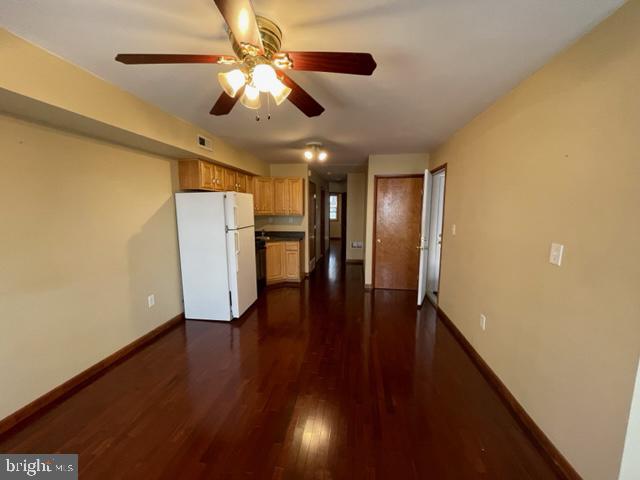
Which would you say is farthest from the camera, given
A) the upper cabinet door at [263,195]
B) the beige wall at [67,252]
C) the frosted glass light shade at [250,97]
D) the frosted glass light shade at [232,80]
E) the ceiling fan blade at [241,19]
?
the upper cabinet door at [263,195]

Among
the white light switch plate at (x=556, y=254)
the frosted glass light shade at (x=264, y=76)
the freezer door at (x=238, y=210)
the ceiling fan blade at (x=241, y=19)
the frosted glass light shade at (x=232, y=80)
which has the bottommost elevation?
the white light switch plate at (x=556, y=254)

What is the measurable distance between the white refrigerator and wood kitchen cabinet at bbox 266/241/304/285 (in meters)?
1.35

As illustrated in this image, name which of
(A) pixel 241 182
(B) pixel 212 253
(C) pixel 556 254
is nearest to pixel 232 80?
(C) pixel 556 254

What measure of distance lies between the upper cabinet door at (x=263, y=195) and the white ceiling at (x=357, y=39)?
2.50m

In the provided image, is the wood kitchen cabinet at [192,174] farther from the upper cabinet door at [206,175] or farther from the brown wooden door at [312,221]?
the brown wooden door at [312,221]

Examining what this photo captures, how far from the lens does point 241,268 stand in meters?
3.40

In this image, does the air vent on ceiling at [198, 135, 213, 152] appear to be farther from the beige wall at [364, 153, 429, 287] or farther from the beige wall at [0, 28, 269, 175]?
the beige wall at [364, 153, 429, 287]

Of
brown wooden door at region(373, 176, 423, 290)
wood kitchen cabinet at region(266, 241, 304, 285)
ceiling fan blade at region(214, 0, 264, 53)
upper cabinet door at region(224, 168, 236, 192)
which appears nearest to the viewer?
ceiling fan blade at region(214, 0, 264, 53)

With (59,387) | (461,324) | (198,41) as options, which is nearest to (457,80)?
(198,41)

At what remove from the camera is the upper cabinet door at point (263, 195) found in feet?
16.0

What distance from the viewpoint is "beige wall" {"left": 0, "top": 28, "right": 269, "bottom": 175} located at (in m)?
1.42

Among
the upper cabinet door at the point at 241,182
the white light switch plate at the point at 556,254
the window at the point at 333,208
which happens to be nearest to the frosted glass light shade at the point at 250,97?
the white light switch plate at the point at 556,254

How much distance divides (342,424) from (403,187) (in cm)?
363

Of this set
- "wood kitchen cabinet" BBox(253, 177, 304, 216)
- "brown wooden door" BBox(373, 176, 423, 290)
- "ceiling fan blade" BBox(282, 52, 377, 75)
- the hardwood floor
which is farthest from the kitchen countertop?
"ceiling fan blade" BBox(282, 52, 377, 75)
